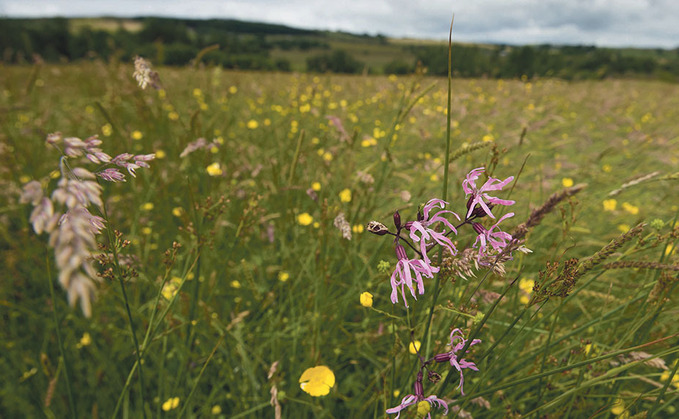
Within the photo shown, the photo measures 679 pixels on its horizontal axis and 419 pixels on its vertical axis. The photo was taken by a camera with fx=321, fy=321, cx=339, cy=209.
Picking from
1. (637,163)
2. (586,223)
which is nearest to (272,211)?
(586,223)

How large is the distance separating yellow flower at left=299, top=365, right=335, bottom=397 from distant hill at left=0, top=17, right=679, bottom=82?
5.09 ft

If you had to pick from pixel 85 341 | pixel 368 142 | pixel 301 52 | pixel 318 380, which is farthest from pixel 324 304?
pixel 301 52

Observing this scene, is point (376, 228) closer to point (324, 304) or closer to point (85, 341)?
point (324, 304)

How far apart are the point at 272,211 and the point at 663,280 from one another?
199cm

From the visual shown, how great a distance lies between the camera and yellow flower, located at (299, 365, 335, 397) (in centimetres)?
108

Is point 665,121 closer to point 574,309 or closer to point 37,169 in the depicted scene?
point 574,309

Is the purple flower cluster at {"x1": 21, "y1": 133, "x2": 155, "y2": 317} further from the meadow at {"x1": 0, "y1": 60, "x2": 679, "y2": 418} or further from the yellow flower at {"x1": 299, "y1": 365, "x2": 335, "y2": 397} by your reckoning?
the yellow flower at {"x1": 299, "y1": 365, "x2": 335, "y2": 397}

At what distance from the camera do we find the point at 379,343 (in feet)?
5.13

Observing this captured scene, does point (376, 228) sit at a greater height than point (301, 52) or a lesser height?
lesser

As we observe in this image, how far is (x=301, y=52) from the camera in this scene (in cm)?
3672

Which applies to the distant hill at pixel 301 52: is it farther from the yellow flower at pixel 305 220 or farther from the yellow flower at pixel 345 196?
the yellow flower at pixel 305 220

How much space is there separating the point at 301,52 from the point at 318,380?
40381 millimetres

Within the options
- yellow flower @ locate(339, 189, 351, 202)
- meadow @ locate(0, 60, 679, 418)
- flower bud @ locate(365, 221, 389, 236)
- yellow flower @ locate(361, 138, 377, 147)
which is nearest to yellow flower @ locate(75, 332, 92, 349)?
meadow @ locate(0, 60, 679, 418)

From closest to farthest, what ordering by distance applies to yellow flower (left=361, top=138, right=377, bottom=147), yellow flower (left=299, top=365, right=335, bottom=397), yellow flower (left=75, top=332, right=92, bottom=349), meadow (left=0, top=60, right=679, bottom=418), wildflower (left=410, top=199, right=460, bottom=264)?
wildflower (left=410, top=199, right=460, bottom=264) → meadow (left=0, top=60, right=679, bottom=418) → yellow flower (left=299, top=365, right=335, bottom=397) → yellow flower (left=75, top=332, right=92, bottom=349) → yellow flower (left=361, top=138, right=377, bottom=147)
